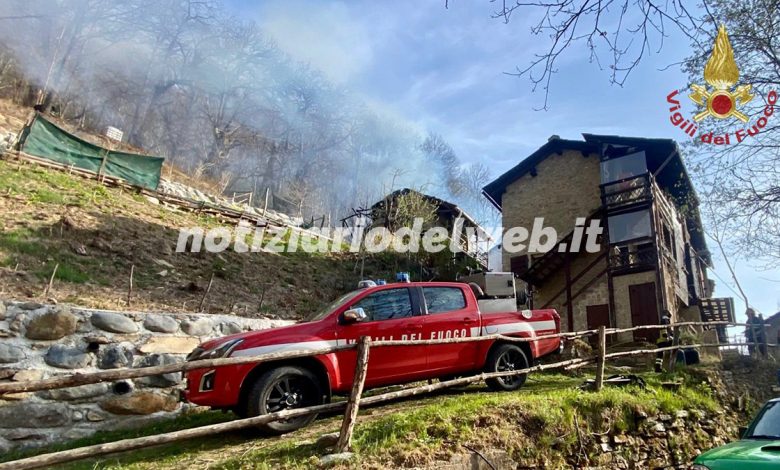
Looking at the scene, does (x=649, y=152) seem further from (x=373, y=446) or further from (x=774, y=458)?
(x=373, y=446)

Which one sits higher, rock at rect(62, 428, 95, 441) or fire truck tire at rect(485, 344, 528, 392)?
fire truck tire at rect(485, 344, 528, 392)

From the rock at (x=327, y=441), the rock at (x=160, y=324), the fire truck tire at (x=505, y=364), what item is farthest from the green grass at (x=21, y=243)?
the fire truck tire at (x=505, y=364)

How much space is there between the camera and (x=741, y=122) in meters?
10.8

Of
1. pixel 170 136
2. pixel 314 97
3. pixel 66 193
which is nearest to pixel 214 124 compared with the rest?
pixel 170 136

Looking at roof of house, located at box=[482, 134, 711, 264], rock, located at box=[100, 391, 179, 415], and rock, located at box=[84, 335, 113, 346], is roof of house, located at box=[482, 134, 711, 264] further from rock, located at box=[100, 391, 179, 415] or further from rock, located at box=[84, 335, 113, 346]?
rock, located at box=[84, 335, 113, 346]

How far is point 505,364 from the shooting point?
6.64 m

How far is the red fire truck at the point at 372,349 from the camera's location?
185 inches

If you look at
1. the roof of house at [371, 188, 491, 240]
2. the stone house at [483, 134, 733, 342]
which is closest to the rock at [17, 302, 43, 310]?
the stone house at [483, 134, 733, 342]

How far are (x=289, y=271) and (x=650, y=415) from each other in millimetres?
11870

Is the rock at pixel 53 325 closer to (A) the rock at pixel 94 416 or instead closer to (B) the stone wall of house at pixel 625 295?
(A) the rock at pixel 94 416

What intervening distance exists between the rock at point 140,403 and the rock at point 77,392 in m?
0.16

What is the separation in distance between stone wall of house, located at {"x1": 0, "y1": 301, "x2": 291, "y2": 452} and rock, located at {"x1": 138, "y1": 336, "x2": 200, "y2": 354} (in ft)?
0.04

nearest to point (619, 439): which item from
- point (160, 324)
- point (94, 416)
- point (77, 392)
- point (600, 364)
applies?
point (600, 364)

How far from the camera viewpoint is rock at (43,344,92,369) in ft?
19.3
